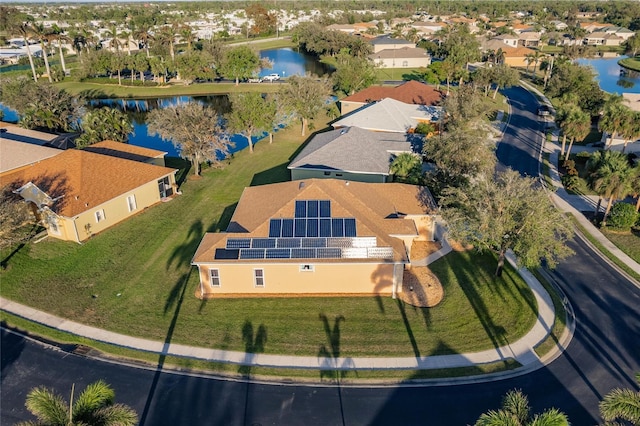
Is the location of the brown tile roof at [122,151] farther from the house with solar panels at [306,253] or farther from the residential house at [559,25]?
the residential house at [559,25]

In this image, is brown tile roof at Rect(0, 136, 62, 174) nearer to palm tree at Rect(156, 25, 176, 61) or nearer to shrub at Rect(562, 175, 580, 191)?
shrub at Rect(562, 175, 580, 191)

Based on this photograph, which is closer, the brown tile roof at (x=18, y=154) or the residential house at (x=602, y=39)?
the brown tile roof at (x=18, y=154)

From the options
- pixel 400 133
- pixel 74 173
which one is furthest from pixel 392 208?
pixel 74 173

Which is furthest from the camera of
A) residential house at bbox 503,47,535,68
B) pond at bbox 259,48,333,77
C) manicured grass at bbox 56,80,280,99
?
residential house at bbox 503,47,535,68

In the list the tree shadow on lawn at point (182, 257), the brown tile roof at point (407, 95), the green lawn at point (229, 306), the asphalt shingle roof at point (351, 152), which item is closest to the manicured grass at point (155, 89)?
the brown tile roof at point (407, 95)

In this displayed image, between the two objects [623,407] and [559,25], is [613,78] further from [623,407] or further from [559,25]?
[623,407]

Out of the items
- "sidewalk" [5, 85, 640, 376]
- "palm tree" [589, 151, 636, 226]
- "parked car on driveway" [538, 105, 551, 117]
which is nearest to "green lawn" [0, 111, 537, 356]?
"sidewalk" [5, 85, 640, 376]
